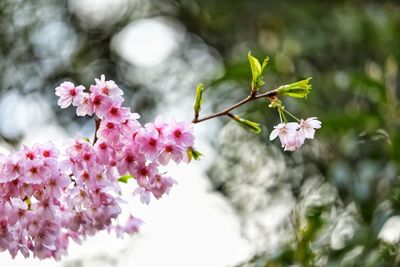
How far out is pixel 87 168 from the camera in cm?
114

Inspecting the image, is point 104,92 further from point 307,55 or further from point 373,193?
point 307,55

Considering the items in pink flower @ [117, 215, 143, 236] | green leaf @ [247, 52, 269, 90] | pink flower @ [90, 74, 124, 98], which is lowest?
pink flower @ [117, 215, 143, 236]

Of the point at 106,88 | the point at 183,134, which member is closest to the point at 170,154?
the point at 183,134

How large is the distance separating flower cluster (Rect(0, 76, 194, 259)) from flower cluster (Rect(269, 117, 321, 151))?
0.47 ft

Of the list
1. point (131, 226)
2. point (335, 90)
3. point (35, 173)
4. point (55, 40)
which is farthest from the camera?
point (55, 40)

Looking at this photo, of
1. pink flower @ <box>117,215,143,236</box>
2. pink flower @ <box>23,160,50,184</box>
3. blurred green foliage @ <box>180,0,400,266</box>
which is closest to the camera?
pink flower @ <box>23,160,50,184</box>

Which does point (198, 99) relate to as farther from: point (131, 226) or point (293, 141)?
point (131, 226)

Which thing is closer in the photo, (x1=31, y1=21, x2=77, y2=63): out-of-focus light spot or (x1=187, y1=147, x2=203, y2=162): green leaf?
(x1=187, y1=147, x2=203, y2=162): green leaf

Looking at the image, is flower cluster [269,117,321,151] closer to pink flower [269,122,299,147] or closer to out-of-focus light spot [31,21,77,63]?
pink flower [269,122,299,147]

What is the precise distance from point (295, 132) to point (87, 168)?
12.7 inches

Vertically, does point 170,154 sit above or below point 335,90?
above

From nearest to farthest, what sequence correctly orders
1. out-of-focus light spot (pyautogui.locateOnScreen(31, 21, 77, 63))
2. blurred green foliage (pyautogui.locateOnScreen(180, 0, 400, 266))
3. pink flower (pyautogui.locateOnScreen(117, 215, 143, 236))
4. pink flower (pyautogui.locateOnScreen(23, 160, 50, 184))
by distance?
pink flower (pyautogui.locateOnScreen(23, 160, 50, 184)) → pink flower (pyautogui.locateOnScreen(117, 215, 143, 236)) → blurred green foliage (pyautogui.locateOnScreen(180, 0, 400, 266)) → out-of-focus light spot (pyautogui.locateOnScreen(31, 21, 77, 63))

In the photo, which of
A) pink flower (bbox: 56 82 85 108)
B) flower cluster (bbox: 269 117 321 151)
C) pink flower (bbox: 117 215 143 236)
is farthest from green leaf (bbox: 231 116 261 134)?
pink flower (bbox: 117 215 143 236)

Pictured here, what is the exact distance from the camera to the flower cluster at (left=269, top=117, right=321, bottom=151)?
115 cm
